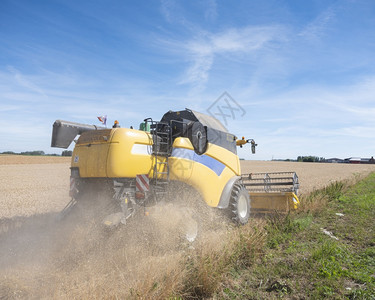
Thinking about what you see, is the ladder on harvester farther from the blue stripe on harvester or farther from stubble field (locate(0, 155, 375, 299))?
stubble field (locate(0, 155, 375, 299))

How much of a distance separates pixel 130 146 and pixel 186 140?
1.20 metres

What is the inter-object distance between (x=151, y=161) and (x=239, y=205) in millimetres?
2840

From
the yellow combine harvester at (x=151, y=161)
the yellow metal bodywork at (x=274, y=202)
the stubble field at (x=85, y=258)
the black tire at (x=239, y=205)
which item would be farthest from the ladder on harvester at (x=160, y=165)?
the yellow metal bodywork at (x=274, y=202)

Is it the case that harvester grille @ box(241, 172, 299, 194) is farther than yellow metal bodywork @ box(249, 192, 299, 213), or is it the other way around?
harvester grille @ box(241, 172, 299, 194)

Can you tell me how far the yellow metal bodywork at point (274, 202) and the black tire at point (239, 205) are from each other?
114 cm

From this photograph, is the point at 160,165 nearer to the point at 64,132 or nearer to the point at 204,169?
the point at 204,169

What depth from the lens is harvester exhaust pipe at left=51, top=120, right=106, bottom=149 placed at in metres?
4.96

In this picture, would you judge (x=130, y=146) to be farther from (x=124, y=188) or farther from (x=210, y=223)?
(x=210, y=223)

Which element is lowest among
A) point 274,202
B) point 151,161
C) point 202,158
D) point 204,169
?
point 274,202

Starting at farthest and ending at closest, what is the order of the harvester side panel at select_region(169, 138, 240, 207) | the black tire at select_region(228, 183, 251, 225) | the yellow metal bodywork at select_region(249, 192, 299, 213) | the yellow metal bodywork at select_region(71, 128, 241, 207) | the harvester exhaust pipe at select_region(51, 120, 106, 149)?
the yellow metal bodywork at select_region(249, 192, 299, 213) < the black tire at select_region(228, 183, 251, 225) < the harvester side panel at select_region(169, 138, 240, 207) < the harvester exhaust pipe at select_region(51, 120, 106, 149) < the yellow metal bodywork at select_region(71, 128, 241, 207)

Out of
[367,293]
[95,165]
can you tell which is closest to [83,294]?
[95,165]

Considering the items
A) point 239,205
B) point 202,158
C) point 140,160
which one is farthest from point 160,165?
point 239,205

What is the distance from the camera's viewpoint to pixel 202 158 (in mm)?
5609

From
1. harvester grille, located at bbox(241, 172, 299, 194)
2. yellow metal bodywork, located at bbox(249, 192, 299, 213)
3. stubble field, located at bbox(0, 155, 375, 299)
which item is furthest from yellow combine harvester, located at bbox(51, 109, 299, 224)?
harvester grille, located at bbox(241, 172, 299, 194)
